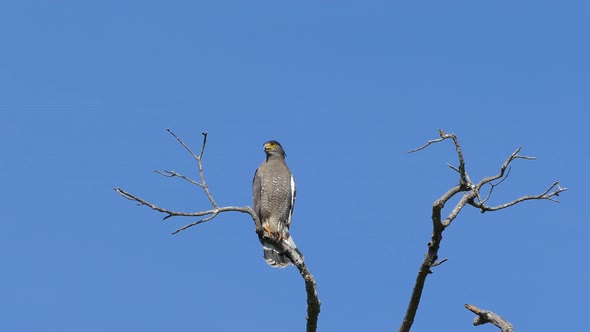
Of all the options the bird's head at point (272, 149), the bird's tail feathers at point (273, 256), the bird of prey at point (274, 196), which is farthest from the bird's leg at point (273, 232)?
the bird's head at point (272, 149)

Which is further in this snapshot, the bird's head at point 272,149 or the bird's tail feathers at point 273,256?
the bird's head at point 272,149

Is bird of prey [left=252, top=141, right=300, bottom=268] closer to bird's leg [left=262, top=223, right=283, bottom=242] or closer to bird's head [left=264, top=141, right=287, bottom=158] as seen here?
bird's leg [left=262, top=223, right=283, bottom=242]

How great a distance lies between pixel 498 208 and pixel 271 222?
4388 mm

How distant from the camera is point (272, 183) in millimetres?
10953

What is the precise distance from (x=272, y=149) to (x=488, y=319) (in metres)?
5.57

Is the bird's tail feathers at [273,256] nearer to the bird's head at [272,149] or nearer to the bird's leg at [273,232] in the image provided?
the bird's leg at [273,232]

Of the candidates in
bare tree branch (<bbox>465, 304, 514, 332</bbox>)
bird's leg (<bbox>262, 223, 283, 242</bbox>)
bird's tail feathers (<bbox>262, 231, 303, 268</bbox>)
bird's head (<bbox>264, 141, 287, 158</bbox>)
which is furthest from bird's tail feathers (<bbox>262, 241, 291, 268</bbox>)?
bare tree branch (<bbox>465, 304, 514, 332</bbox>)

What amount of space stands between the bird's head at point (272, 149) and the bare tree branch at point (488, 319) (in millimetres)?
5384

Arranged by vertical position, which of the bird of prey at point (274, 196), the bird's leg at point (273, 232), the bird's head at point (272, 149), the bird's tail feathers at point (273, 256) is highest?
the bird's head at point (272, 149)

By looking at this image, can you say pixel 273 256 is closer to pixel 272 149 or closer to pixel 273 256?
pixel 273 256

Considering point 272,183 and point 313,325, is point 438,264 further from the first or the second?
point 272,183

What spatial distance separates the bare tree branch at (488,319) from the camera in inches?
248

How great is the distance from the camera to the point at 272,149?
1162 cm

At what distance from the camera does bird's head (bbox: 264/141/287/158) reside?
38.1ft
